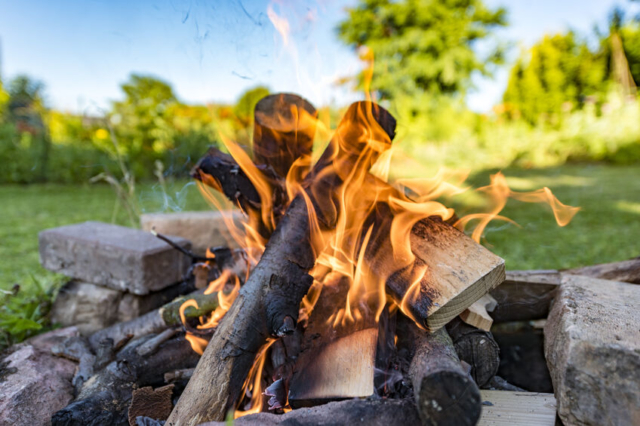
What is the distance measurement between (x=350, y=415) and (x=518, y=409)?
57cm

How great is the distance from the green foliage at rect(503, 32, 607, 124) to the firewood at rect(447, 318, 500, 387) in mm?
15943

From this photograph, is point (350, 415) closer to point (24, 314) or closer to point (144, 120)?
point (24, 314)

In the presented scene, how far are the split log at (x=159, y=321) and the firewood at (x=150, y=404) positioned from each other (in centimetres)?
41

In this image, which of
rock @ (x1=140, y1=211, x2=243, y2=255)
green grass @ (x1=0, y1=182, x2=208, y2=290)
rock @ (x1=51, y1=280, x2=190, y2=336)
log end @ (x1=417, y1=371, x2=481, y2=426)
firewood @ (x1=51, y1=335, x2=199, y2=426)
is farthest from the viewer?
green grass @ (x1=0, y1=182, x2=208, y2=290)

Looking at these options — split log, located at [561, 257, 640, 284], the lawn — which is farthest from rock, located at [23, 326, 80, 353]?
split log, located at [561, 257, 640, 284]

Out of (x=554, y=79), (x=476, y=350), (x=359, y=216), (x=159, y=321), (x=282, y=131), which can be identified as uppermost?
(x=554, y=79)

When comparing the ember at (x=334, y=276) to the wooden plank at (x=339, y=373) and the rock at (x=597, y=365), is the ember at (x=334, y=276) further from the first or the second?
the rock at (x=597, y=365)

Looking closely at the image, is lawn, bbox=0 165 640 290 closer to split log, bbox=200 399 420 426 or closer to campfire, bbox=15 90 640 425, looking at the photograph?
campfire, bbox=15 90 640 425

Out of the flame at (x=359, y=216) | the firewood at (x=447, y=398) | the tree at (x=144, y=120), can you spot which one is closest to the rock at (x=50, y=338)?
the flame at (x=359, y=216)

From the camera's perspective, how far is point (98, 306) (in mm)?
2041

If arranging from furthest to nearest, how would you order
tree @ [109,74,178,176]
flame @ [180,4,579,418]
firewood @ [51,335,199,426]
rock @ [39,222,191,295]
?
tree @ [109,74,178,176] < rock @ [39,222,191,295] < flame @ [180,4,579,418] < firewood @ [51,335,199,426]

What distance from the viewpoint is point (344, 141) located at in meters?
1.58

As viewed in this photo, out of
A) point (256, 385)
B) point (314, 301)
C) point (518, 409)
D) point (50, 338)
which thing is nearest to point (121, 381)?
point (256, 385)

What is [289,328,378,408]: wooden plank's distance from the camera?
123cm
